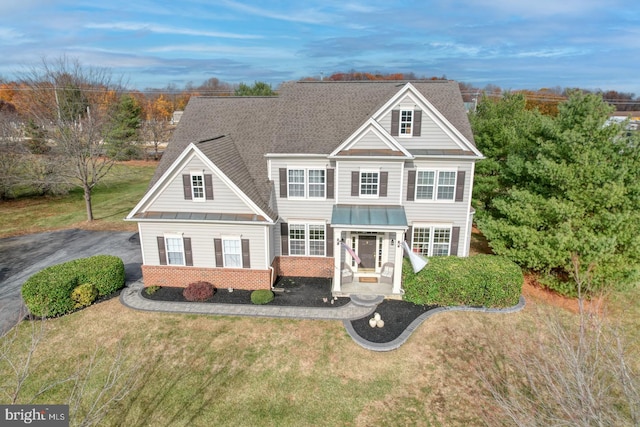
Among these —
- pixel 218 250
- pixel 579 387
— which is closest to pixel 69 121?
pixel 218 250

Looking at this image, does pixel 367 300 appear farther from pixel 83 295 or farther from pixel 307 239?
pixel 83 295

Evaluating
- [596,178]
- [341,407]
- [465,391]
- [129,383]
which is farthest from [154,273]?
[596,178]

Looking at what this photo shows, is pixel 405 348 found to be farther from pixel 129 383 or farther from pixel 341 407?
pixel 129 383

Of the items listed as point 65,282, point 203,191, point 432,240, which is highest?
point 203,191

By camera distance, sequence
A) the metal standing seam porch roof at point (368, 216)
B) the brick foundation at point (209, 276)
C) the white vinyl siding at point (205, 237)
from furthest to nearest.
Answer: the brick foundation at point (209, 276)
the white vinyl siding at point (205, 237)
the metal standing seam porch roof at point (368, 216)

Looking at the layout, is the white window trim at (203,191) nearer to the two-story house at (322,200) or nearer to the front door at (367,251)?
the two-story house at (322,200)

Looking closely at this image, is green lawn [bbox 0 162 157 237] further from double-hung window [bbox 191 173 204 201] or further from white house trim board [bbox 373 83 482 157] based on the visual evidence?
white house trim board [bbox 373 83 482 157]

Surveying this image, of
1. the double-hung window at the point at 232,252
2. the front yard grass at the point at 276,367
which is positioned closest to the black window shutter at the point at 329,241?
the double-hung window at the point at 232,252
